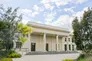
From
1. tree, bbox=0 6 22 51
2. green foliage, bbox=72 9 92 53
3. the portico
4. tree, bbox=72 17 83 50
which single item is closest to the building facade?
the portico

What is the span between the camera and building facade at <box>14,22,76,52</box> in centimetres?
3676

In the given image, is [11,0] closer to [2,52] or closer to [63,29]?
[2,52]

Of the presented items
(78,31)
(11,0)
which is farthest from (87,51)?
(11,0)

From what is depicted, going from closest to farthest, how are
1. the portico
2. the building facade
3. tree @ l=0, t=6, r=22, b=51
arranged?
1. tree @ l=0, t=6, r=22, b=51
2. the building facade
3. the portico

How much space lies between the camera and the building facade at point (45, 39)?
3676 centimetres

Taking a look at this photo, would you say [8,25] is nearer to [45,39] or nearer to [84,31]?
[84,31]

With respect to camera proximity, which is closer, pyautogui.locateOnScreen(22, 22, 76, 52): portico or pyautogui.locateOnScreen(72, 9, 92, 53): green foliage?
pyautogui.locateOnScreen(72, 9, 92, 53): green foliage

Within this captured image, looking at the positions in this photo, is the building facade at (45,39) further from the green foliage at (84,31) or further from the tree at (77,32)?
the green foliage at (84,31)

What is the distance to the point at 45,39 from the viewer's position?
130ft

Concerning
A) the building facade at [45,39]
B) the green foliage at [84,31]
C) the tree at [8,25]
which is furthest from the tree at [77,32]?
the building facade at [45,39]

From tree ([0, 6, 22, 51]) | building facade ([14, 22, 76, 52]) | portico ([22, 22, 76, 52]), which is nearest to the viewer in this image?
tree ([0, 6, 22, 51])

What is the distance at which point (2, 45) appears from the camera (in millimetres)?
20641

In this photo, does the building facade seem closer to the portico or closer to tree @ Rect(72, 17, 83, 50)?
the portico

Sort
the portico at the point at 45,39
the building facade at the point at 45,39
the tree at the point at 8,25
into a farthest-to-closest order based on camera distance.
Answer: the portico at the point at 45,39
the building facade at the point at 45,39
the tree at the point at 8,25
